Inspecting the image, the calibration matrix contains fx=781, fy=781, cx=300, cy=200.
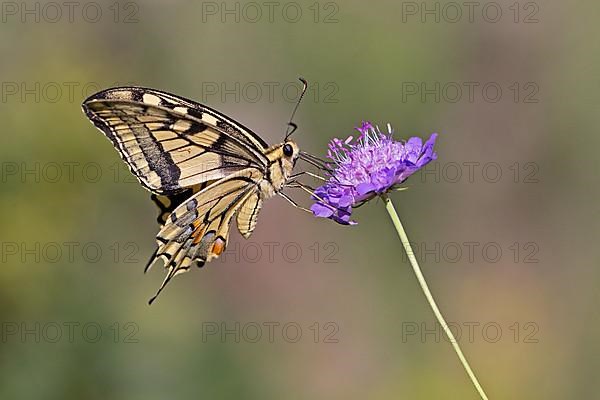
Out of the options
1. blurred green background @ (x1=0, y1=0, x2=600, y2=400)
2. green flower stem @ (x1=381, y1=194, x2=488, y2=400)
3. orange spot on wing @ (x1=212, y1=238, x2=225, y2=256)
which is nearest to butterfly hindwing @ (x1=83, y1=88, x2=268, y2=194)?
orange spot on wing @ (x1=212, y1=238, x2=225, y2=256)

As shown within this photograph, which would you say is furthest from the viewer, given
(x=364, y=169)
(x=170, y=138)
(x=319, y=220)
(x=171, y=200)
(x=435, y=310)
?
(x=319, y=220)

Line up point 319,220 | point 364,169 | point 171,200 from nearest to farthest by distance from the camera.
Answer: point 364,169 < point 171,200 < point 319,220

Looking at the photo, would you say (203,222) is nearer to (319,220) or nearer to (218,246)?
(218,246)

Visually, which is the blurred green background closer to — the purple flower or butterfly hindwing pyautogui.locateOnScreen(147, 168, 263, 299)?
butterfly hindwing pyautogui.locateOnScreen(147, 168, 263, 299)

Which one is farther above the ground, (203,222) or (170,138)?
(170,138)

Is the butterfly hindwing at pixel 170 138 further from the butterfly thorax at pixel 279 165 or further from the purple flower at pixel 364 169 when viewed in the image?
the purple flower at pixel 364 169

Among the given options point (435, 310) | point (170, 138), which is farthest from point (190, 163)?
point (435, 310)
